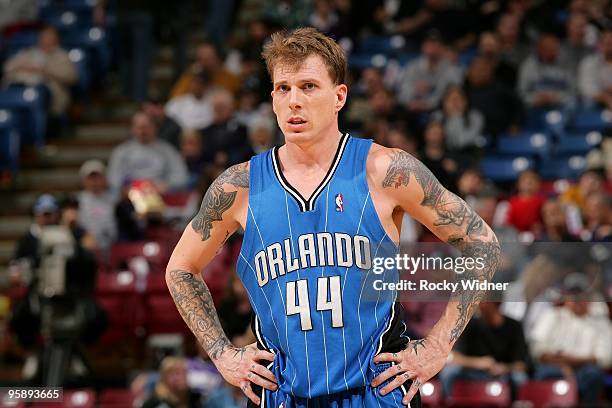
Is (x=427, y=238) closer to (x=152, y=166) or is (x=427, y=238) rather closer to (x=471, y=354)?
(x=471, y=354)

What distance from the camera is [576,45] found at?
561 inches

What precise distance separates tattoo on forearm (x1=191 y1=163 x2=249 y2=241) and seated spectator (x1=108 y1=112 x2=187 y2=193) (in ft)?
25.5

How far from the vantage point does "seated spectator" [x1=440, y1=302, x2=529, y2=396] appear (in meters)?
9.87

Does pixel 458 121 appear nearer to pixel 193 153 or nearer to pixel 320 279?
pixel 193 153

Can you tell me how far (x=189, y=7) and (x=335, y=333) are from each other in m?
11.4

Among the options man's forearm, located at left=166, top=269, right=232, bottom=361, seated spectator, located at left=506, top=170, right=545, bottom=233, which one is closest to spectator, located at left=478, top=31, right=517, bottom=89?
seated spectator, located at left=506, top=170, right=545, bottom=233

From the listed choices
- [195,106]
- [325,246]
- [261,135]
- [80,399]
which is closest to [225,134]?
[261,135]

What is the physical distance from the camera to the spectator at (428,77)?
14.2 meters

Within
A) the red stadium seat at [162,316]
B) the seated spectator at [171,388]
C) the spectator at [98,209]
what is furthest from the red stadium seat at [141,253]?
the seated spectator at [171,388]

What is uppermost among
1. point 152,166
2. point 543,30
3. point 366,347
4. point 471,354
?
point 543,30

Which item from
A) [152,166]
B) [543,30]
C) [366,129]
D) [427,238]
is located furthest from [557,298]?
[543,30]

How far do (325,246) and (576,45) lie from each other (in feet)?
32.9

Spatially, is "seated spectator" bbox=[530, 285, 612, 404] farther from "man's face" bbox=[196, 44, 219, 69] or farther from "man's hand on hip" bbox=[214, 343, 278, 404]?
"man's face" bbox=[196, 44, 219, 69]

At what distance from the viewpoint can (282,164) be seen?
5.20 meters
